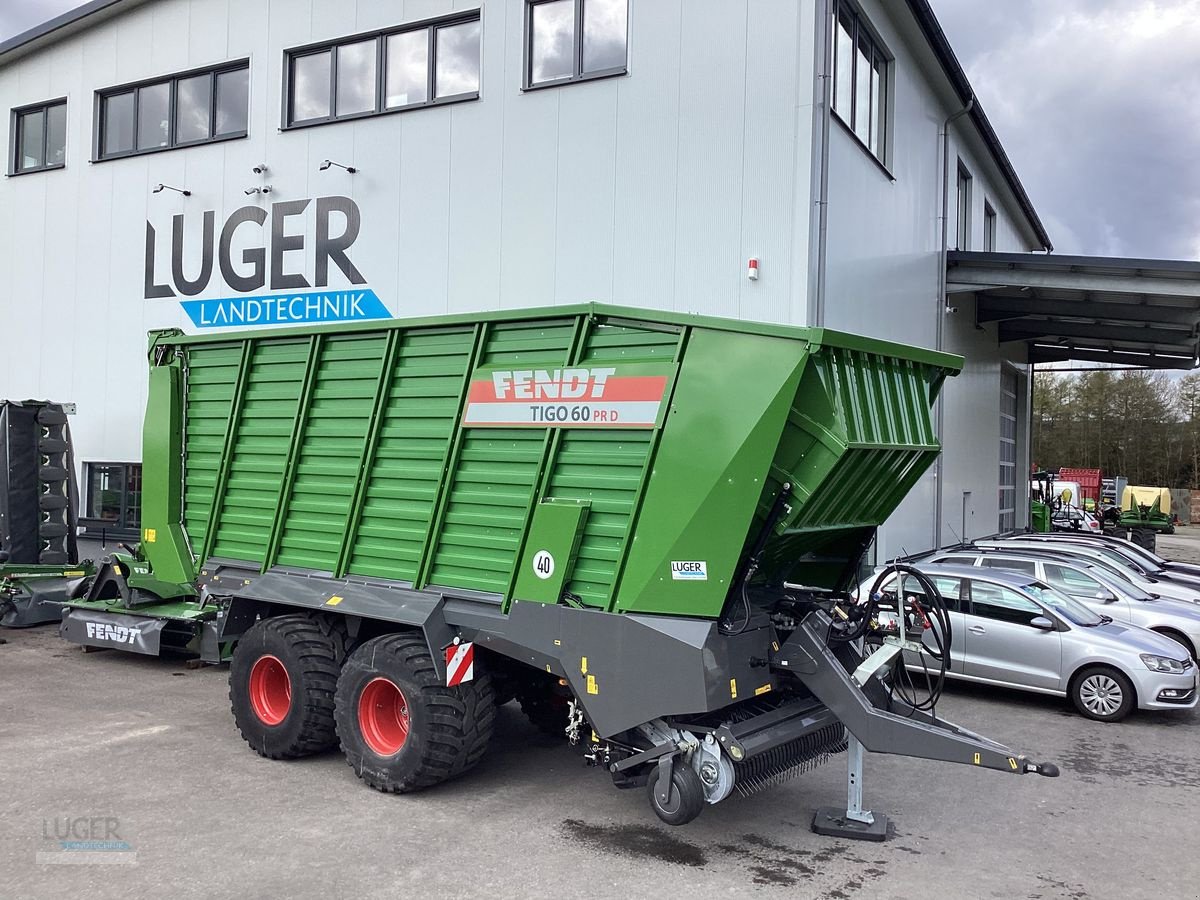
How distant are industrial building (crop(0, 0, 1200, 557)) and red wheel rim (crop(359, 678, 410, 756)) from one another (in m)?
6.12

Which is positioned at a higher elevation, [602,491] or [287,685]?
[602,491]

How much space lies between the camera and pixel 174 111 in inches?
613

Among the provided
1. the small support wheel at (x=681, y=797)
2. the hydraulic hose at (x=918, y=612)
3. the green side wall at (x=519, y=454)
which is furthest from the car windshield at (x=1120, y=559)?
the small support wheel at (x=681, y=797)

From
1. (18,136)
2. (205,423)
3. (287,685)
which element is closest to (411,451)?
(287,685)

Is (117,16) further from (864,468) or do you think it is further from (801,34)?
(864,468)

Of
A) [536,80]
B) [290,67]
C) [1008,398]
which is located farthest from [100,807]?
[1008,398]

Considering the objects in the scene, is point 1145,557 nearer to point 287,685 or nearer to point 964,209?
point 964,209

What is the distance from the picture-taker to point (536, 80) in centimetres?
1234

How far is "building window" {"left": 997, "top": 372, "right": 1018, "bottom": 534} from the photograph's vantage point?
2470 cm

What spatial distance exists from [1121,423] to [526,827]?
55.8 meters

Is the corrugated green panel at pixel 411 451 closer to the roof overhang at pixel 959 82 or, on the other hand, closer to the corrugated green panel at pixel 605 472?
the corrugated green panel at pixel 605 472

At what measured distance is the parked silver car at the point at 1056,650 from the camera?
9.53 metres

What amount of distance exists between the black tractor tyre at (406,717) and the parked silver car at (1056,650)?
182 inches

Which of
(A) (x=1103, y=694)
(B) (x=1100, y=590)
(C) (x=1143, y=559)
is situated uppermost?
(C) (x=1143, y=559)
